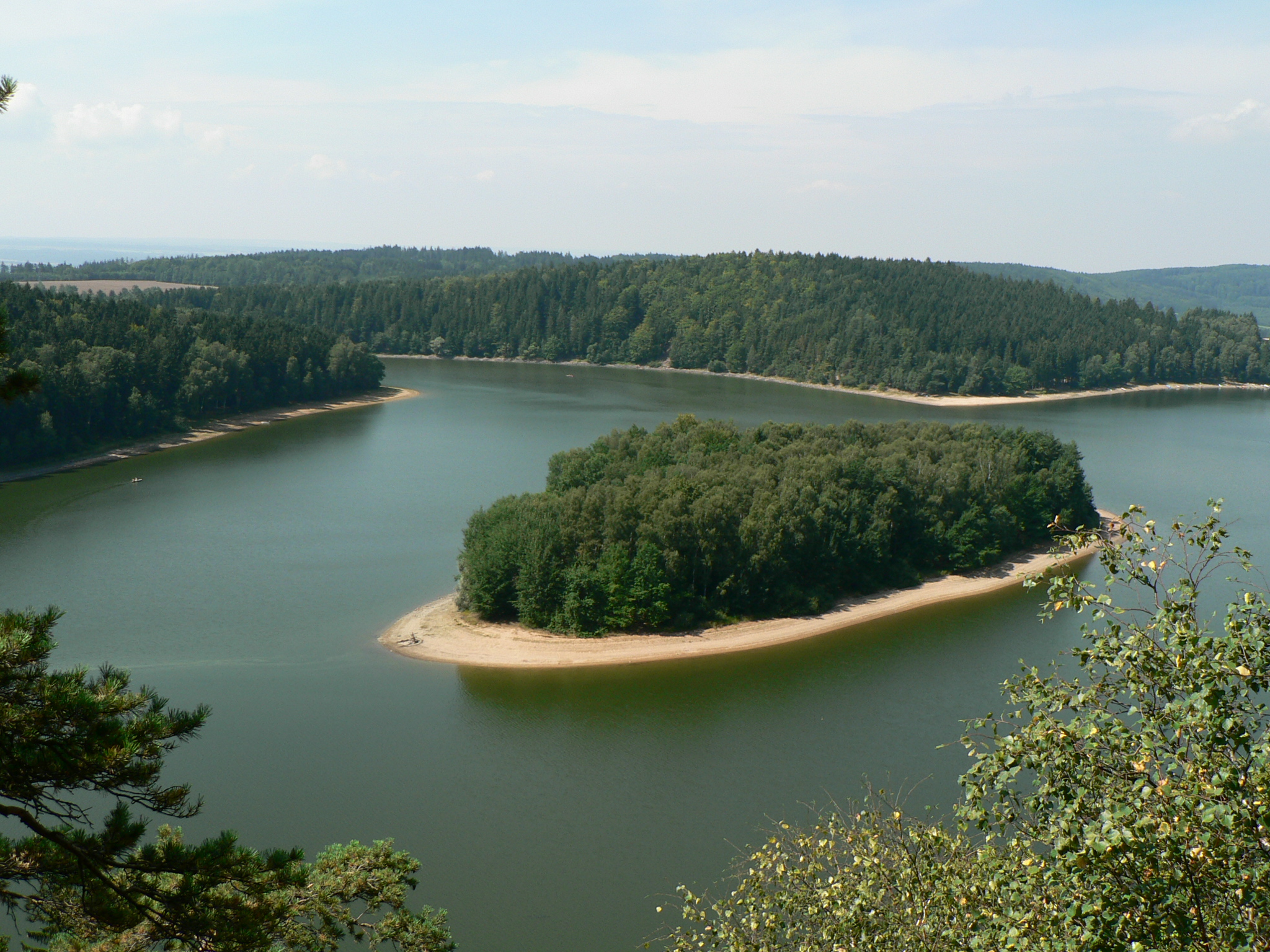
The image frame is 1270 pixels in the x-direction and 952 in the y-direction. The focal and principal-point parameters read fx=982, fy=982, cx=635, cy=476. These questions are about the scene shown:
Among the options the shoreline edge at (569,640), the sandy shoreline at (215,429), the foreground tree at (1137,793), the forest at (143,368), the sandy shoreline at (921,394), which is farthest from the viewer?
the sandy shoreline at (921,394)

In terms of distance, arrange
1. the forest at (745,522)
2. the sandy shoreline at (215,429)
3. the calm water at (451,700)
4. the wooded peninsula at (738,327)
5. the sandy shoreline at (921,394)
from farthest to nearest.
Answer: the sandy shoreline at (921,394), the wooded peninsula at (738,327), the sandy shoreline at (215,429), the forest at (745,522), the calm water at (451,700)

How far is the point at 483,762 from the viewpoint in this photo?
18656mm

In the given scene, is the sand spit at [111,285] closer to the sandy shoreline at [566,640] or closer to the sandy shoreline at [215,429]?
the sandy shoreline at [215,429]

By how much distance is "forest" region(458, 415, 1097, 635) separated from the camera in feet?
82.7

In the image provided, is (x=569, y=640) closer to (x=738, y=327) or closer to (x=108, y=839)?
(x=108, y=839)

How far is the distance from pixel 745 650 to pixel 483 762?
8305 millimetres

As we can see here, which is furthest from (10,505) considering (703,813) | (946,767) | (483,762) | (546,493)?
(946,767)

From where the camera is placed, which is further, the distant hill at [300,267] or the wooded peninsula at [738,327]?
the distant hill at [300,267]

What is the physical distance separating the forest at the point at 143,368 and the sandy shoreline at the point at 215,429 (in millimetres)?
662

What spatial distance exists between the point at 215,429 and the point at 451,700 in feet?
127

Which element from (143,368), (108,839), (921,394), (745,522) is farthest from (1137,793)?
(921,394)

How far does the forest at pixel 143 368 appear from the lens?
44375 mm

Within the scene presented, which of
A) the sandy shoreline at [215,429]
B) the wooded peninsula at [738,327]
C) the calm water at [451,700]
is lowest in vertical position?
the calm water at [451,700]

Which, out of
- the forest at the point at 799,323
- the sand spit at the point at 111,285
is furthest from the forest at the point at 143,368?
the sand spit at the point at 111,285
